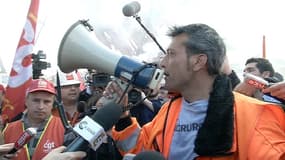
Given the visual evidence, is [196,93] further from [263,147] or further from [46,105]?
[46,105]

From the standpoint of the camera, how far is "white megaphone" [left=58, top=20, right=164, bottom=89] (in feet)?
→ 8.02

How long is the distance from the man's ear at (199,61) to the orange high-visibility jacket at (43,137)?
157 cm

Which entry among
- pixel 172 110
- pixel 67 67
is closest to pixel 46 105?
pixel 67 67

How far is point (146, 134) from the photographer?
267cm

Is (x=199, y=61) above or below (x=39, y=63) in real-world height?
above

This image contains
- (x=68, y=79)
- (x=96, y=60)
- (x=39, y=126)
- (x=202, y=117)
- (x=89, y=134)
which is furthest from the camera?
(x=68, y=79)

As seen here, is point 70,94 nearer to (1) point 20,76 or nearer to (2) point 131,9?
(1) point 20,76

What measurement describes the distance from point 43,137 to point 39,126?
24cm

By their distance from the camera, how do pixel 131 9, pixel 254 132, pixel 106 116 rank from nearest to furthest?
pixel 106 116
pixel 254 132
pixel 131 9

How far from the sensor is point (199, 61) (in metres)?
2.49

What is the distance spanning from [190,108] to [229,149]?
1.24 feet

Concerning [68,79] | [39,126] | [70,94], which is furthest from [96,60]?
[68,79]

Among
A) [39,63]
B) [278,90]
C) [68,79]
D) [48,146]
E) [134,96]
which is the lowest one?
[48,146]

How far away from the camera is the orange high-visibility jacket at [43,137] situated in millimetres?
3576
